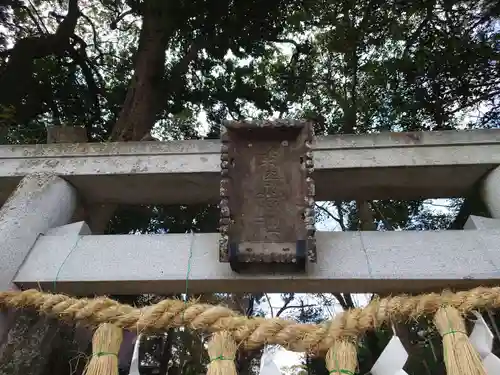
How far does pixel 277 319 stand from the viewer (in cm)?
175

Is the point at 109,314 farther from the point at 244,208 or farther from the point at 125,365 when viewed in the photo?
the point at 244,208

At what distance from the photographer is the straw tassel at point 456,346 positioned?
1.57 meters

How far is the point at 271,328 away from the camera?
67.3 inches

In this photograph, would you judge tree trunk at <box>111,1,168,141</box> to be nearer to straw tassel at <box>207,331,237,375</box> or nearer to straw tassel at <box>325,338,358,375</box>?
straw tassel at <box>207,331,237,375</box>

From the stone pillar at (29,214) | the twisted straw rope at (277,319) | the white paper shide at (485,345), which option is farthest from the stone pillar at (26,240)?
the white paper shide at (485,345)

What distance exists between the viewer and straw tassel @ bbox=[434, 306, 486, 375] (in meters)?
1.57

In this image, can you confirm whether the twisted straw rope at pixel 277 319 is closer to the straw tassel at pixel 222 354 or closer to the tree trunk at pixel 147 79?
the straw tassel at pixel 222 354

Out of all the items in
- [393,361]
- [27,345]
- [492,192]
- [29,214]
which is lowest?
[393,361]

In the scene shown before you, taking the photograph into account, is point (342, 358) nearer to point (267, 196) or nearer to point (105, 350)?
point (105, 350)

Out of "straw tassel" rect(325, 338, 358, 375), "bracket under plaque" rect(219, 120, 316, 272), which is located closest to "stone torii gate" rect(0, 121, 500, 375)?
"bracket under plaque" rect(219, 120, 316, 272)

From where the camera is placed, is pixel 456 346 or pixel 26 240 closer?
pixel 456 346

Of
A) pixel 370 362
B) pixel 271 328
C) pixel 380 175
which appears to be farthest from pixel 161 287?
pixel 370 362

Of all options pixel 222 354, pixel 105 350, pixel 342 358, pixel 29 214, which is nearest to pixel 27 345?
pixel 29 214

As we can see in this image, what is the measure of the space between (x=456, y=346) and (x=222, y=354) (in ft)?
2.75
